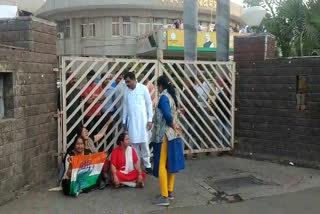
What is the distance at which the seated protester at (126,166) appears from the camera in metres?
5.30

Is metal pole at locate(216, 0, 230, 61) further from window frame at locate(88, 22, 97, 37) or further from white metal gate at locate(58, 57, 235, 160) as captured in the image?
window frame at locate(88, 22, 97, 37)

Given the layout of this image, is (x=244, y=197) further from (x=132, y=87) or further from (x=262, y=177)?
(x=132, y=87)

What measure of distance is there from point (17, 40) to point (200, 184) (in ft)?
10.6

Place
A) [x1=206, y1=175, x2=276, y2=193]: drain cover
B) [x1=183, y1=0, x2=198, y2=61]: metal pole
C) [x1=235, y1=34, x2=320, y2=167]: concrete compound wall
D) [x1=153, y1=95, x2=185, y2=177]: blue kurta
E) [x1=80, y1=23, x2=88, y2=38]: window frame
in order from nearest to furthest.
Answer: [x1=153, y1=95, x2=185, y2=177]: blue kurta → [x1=206, y1=175, x2=276, y2=193]: drain cover → [x1=235, y1=34, x2=320, y2=167]: concrete compound wall → [x1=183, y1=0, x2=198, y2=61]: metal pole → [x1=80, y1=23, x2=88, y2=38]: window frame

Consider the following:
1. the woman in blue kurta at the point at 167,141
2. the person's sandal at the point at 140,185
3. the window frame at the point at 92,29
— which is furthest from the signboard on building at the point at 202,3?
the woman in blue kurta at the point at 167,141

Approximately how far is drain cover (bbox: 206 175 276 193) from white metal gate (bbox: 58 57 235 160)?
1.29 meters

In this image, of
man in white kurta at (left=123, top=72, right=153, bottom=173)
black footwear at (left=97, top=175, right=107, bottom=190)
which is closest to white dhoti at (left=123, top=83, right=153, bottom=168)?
man in white kurta at (left=123, top=72, right=153, bottom=173)

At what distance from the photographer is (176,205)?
475 centimetres

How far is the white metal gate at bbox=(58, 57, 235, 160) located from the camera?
579 centimetres

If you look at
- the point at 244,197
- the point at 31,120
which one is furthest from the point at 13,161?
the point at 244,197

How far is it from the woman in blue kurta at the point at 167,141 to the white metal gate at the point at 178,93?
1.53 metres

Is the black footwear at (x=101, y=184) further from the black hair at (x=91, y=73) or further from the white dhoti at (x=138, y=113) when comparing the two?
the black hair at (x=91, y=73)

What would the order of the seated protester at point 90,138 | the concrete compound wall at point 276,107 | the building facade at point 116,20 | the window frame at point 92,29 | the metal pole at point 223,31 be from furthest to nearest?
the window frame at point 92,29, the building facade at point 116,20, the metal pole at point 223,31, the concrete compound wall at point 276,107, the seated protester at point 90,138

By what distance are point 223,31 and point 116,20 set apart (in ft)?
→ 79.5
